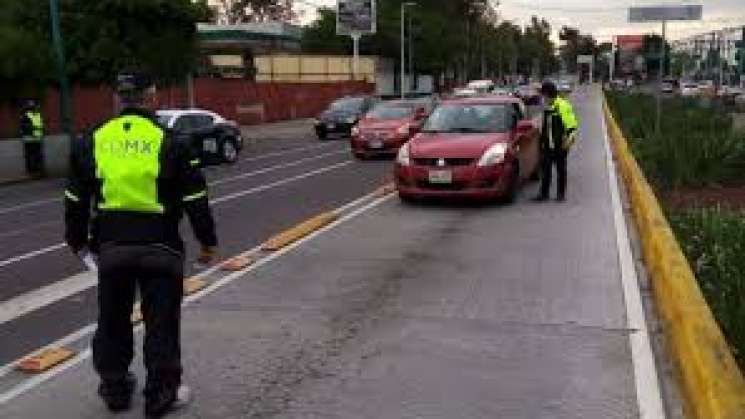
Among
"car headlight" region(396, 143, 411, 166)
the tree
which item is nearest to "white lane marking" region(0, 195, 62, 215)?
"car headlight" region(396, 143, 411, 166)

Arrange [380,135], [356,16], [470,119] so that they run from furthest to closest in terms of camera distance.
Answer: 1. [356,16]
2. [380,135]
3. [470,119]

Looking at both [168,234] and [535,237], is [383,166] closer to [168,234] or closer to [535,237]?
[535,237]

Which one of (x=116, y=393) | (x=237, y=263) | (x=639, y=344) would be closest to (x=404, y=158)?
(x=237, y=263)

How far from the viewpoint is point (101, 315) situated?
5859 millimetres

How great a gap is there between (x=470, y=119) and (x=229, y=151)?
11.9 meters

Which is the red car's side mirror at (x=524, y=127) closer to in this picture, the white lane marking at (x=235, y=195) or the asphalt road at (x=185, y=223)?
the asphalt road at (x=185, y=223)

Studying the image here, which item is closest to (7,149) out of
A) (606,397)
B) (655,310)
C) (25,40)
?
(25,40)

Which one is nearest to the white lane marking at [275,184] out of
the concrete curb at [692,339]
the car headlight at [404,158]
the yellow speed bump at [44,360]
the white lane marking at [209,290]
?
the white lane marking at [209,290]

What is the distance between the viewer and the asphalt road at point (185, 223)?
8.51m

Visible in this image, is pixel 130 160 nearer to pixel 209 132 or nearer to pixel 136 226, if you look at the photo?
pixel 136 226

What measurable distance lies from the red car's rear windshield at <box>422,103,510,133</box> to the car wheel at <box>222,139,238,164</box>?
425 inches

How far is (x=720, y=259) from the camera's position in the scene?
9070mm

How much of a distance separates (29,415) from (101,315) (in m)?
0.68

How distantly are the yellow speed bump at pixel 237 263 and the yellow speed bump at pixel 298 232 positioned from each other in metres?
0.59
